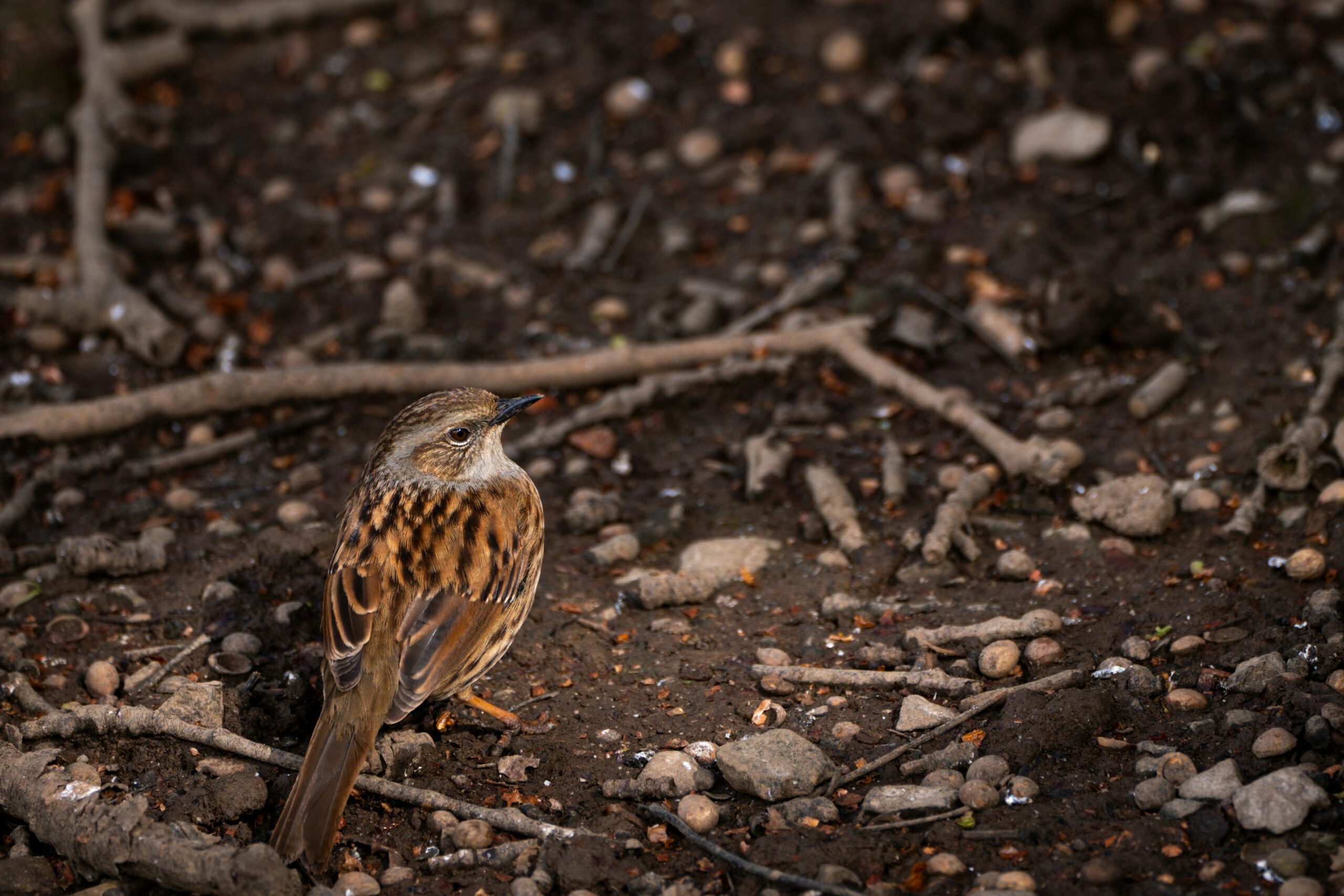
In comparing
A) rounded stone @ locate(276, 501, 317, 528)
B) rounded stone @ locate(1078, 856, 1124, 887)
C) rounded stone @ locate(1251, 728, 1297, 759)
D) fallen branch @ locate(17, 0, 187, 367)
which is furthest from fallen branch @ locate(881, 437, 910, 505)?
fallen branch @ locate(17, 0, 187, 367)

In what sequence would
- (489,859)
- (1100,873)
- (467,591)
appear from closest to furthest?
(1100,873), (489,859), (467,591)

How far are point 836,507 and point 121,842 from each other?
3467 mm

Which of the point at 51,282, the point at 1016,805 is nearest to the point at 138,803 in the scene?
the point at 1016,805

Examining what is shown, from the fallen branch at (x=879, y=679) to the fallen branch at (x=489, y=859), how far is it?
1306mm

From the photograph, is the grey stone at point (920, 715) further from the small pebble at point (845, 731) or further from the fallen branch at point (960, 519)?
the fallen branch at point (960, 519)

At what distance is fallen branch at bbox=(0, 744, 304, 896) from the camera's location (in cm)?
391

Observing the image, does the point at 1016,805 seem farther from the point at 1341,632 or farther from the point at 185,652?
the point at 185,652

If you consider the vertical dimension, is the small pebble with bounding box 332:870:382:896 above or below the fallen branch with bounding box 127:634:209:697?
above

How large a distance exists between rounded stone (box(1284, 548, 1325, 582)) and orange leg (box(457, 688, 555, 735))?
10.3 ft

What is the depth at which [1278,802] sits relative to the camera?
151 inches

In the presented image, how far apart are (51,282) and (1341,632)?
7717 millimetres

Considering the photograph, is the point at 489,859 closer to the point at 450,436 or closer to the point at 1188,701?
the point at 450,436

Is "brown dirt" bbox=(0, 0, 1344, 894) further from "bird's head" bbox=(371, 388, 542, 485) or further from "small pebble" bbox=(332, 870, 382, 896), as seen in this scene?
"bird's head" bbox=(371, 388, 542, 485)

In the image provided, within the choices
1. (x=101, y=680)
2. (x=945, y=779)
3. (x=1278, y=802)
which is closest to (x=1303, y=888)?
(x=1278, y=802)
